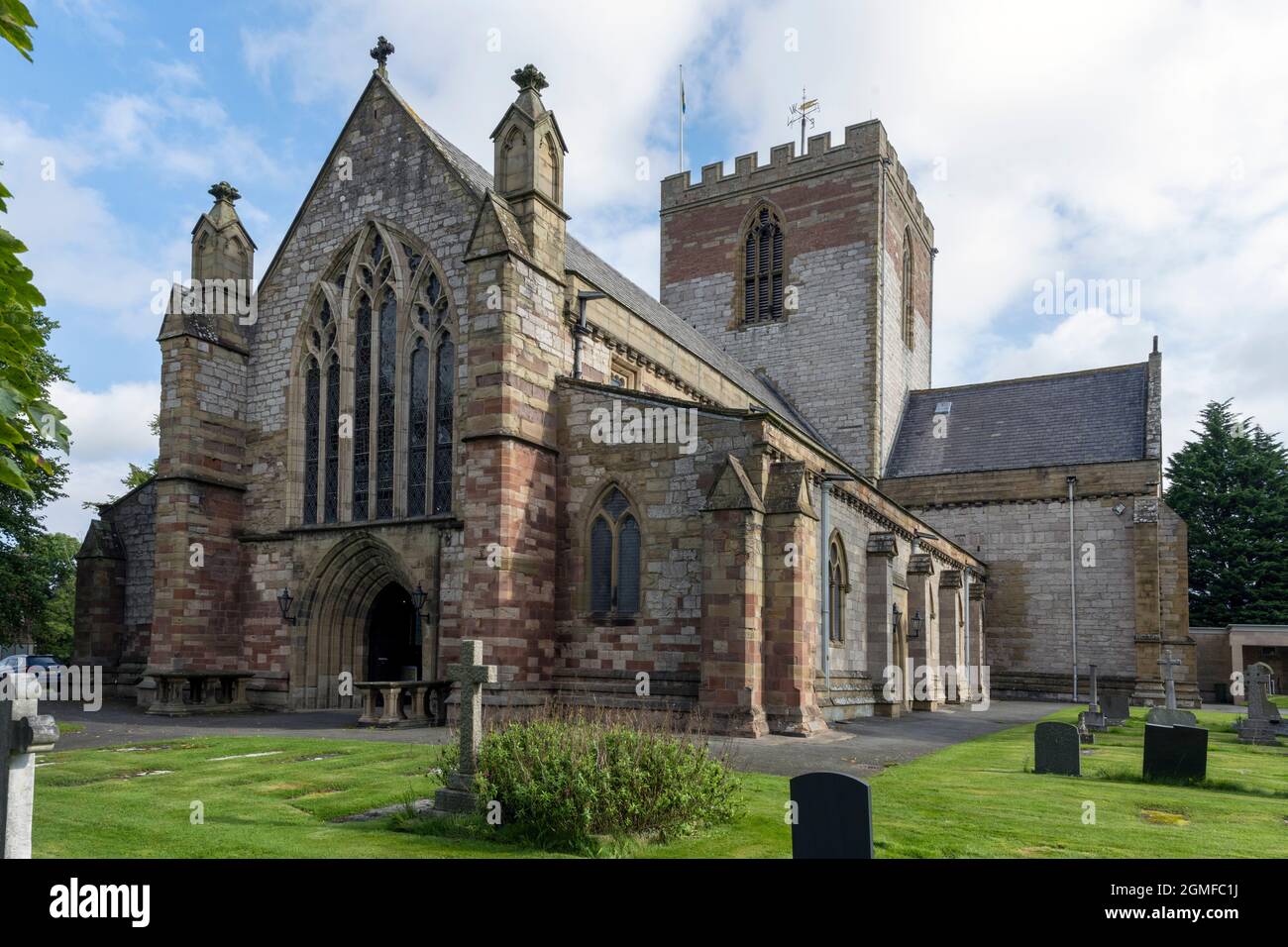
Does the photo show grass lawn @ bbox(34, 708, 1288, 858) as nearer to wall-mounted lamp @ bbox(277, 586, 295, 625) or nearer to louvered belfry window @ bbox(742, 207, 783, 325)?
wall-mounted lamp @ bbox(277, 586, 295, 625)

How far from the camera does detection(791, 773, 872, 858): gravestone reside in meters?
6.09

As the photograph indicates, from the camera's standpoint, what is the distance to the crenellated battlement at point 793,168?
128 feet

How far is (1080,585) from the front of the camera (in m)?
35.5

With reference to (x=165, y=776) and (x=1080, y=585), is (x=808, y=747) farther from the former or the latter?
(x=1080, y=585)

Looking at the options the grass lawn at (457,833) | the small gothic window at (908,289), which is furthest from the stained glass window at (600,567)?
Answer: the small gothic window at (908,289)

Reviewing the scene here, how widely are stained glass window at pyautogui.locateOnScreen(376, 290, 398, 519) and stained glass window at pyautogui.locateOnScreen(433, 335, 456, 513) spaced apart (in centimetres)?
125

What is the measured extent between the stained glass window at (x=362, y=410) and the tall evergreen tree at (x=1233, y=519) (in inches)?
1855

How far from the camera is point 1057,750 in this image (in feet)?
44.2

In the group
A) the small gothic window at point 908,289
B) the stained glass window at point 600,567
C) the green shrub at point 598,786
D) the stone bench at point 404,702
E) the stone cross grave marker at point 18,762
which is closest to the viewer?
the stone cross grave marker at point 18,762

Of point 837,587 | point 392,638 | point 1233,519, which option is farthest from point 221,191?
point 1233,519

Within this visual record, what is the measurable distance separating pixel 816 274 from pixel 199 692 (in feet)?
91.9

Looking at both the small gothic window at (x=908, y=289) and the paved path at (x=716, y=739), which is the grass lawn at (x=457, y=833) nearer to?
the paved path at (x=716, y=739)

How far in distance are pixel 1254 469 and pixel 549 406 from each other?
49.6 metres
